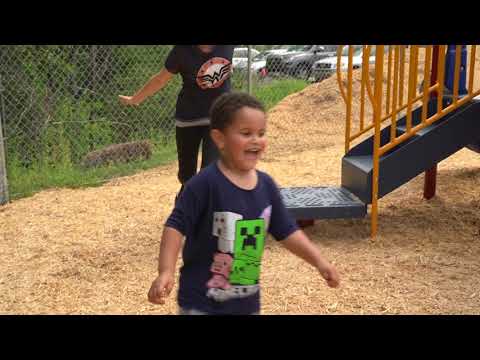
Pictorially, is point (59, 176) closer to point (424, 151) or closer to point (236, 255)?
point (424, 151)

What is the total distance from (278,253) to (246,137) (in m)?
2.49

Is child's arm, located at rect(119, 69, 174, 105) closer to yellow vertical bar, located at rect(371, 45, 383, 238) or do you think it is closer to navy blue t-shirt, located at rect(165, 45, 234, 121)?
navy blue t-shirt, located at rect(165, 45, 234, 121)

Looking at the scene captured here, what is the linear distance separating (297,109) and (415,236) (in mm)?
6742

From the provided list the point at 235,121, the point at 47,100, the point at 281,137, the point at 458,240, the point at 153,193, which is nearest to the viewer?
the point at 235,121

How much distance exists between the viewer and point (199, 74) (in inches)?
156

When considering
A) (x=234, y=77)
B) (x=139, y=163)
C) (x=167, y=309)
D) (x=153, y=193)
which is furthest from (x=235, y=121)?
(x=234, y=77)

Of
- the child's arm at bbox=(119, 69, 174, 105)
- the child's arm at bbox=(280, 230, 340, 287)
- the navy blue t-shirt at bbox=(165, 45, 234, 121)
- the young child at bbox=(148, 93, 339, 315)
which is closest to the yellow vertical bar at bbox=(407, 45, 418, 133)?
the navy blue t-shirt at bbox=(165, 45, 234, 121)

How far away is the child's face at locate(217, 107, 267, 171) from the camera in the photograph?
2.00 m

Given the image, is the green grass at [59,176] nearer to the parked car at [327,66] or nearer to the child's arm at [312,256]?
the child's arm at [312,256]

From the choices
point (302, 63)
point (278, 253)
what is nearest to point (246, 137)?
point (278, 253)

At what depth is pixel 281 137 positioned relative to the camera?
9.88 metres

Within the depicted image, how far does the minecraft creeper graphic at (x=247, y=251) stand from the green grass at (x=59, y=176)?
4.79m

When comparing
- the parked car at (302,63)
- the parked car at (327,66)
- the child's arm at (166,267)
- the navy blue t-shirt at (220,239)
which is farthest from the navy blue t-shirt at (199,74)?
the parked car at (327,66)

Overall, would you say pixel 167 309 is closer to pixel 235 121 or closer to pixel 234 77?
pixel 235 121
